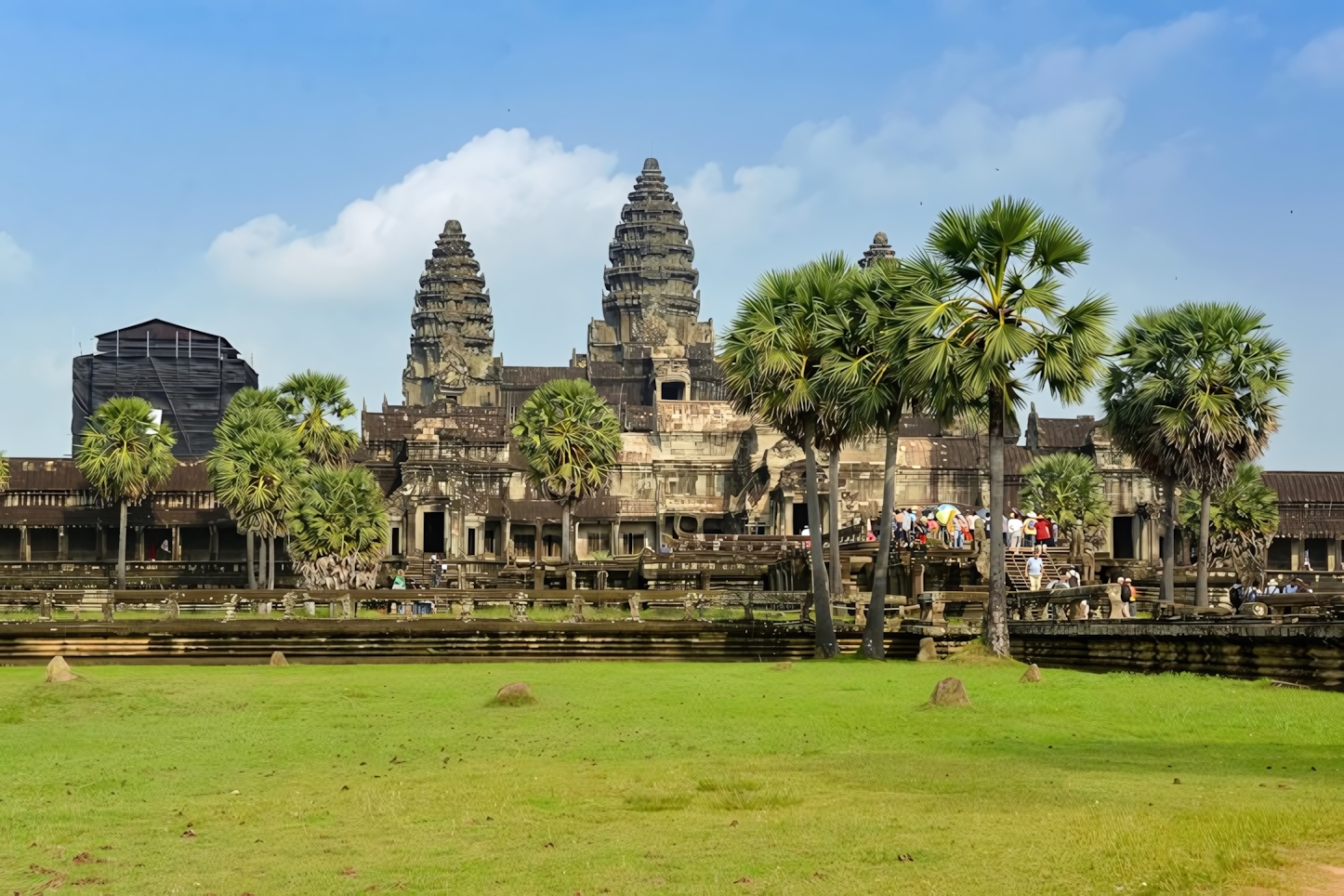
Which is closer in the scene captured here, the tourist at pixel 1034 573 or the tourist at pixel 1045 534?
the tourist at pixel 1034 573

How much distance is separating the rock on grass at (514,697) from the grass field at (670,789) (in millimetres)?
233

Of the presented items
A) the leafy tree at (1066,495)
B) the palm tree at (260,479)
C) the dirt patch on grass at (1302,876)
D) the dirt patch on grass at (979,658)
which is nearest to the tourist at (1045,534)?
the leafy tree at (1066,495)

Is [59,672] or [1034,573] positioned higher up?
[1034,573]

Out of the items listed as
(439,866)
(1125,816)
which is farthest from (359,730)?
(1125,816)

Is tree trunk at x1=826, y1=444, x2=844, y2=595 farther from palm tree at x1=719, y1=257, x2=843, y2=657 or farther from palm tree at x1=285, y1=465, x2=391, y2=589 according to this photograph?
palm tree at x1=285, y1=465, x2=391, y2=589

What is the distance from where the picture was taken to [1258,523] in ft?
194

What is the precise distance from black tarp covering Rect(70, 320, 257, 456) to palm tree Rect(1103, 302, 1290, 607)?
254 ft

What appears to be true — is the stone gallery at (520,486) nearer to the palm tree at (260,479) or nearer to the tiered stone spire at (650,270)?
the palm tree at (260,479)

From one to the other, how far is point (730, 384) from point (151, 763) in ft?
68.6

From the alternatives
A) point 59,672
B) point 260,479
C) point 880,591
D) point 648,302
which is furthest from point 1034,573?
point 648,302

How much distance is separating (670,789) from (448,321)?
124 meters

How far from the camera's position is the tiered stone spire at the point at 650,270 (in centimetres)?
13562

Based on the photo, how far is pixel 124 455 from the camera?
73.2 metres

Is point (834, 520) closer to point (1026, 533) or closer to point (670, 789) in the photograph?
point (1026, 533)
